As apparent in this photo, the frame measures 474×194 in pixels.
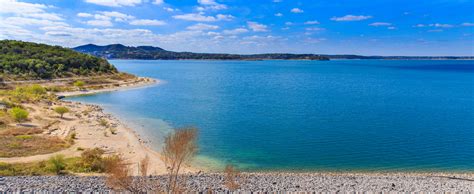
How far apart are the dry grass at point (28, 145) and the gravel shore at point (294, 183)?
691 cm

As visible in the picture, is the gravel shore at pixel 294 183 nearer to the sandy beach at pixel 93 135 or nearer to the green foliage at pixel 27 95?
the sandy beach at pixel 93 135

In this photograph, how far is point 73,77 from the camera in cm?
8800

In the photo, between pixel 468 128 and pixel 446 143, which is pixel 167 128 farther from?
pixel 468 128

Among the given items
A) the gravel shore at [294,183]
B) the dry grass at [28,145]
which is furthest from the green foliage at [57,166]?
the dry grass at [28,145]

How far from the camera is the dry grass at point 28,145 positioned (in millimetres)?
24578

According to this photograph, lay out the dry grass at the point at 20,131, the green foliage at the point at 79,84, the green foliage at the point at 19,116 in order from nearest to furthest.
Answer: the dry grass at the point at 20,131
the green foliage at the point at 19,116
the green foliage at the point at 79,84

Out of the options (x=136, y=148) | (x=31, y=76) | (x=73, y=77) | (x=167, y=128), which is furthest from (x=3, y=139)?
(x=73, y=77)

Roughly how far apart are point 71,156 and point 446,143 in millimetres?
31670

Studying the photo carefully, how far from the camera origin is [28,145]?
1045 inches

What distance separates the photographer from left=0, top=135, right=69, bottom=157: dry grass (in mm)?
24578

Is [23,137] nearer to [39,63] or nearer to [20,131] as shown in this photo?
[20,131]

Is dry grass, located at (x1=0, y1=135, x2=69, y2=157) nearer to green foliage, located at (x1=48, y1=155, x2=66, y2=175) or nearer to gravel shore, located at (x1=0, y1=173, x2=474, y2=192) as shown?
green foliage, located at (x1=48, y1=155, x2=66, y2=175)

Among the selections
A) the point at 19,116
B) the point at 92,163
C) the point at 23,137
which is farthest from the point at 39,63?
the point at 92,163

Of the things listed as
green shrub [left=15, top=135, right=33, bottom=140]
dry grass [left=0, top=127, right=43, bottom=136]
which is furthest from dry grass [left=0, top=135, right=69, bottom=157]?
dry grass [left=0, top=127, right=43, bottom=136]
